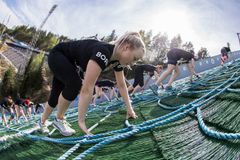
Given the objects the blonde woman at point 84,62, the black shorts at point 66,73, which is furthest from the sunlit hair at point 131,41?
the black shorts at point 66,73

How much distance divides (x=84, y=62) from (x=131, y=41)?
40 centimetres

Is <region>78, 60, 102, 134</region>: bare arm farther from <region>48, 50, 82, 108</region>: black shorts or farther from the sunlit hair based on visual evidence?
the sunlit hair

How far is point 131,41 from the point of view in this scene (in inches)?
84.0

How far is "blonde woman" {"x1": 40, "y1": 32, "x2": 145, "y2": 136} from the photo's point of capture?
2076 millimetres

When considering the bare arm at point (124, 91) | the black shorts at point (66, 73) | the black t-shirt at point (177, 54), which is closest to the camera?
the black shorts at point (66, 73)

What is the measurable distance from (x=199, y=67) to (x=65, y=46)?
13504 mm

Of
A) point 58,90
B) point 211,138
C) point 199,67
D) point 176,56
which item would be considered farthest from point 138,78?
point 199,67

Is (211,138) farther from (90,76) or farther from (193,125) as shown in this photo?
(90,76)

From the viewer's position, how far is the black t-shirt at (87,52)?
2.07m

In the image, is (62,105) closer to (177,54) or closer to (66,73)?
(66,73)

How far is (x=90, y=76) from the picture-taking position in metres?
2.06

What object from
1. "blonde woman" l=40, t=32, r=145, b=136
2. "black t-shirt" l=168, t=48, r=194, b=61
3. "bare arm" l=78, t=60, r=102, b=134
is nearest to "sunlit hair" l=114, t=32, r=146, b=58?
"blonde woman" l=40, t=32, r=145, b=136

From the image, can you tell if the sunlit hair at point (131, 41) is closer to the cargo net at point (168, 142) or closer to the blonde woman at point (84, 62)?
the blonde woman at point (84, 62)

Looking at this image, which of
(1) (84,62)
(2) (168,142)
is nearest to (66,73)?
(1) (84,62)
